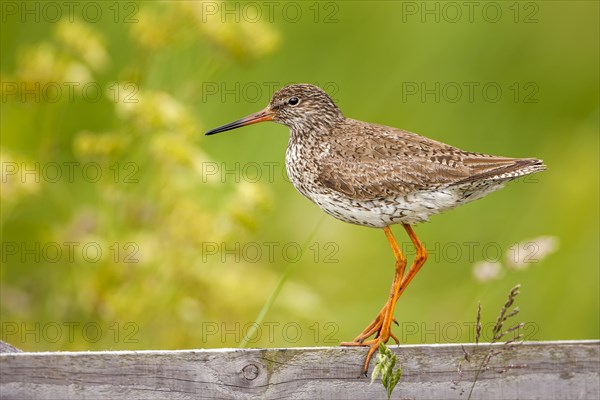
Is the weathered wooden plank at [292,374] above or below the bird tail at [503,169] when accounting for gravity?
below

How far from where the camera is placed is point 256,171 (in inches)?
283

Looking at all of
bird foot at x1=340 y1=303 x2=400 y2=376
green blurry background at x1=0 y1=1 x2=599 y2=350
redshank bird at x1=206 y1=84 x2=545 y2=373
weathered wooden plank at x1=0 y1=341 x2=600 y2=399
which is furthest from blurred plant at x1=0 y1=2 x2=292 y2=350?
weathered wooden plank at x1=0 y1=341 x2=600 y2=399

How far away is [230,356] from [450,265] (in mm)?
4722

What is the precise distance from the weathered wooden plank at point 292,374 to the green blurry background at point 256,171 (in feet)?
4.12

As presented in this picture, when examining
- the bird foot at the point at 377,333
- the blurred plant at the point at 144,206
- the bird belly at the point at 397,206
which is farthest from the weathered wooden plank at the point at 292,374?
the blurred plant at the point at 144,206

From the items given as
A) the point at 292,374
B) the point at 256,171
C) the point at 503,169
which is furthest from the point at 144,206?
the point at 292,374

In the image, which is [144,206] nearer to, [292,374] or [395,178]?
[395,178]

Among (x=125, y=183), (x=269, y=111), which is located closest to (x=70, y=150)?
(x=125, y=183)

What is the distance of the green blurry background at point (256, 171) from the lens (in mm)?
5402

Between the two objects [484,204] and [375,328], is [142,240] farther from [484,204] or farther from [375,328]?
[484,204]

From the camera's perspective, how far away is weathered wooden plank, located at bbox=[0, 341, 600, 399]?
10.1ft

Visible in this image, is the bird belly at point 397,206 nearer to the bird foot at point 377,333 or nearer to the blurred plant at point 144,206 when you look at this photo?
the bird foot at point 377,333

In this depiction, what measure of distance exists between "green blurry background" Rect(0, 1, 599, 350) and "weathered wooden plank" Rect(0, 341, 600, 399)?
4.12 ft

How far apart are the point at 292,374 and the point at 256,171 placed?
400 cm
